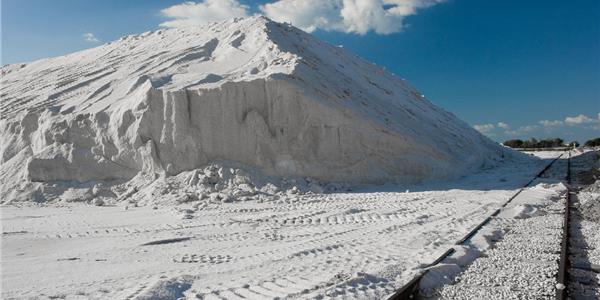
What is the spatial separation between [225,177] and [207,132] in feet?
5.76

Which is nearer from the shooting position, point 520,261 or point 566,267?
point 566,267

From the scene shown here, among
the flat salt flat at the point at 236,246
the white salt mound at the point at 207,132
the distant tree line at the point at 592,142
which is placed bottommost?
the flat salt flat at the point at 236,246

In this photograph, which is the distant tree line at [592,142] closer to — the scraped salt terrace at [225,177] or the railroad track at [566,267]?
the scraped salt terrace at [225,177]

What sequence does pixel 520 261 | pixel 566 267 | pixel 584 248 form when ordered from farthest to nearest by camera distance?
pixel 584 248 → pixel 520 261 → pixel 566 267

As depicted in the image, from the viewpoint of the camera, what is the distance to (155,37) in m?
23.4

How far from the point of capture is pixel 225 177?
1288 centimetres

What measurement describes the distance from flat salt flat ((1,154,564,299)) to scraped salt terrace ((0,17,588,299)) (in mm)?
37

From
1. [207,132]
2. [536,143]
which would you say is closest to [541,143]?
[536,143]

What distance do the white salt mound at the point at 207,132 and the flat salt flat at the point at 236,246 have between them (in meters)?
2.18

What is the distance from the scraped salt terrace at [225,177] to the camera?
17.6ft

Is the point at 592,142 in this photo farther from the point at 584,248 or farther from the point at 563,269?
the point at 563,269

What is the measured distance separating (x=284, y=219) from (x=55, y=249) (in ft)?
13.4

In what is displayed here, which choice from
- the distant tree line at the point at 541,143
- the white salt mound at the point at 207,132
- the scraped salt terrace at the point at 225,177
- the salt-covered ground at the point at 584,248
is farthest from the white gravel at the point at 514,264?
the distant tree line at the point at 541,143

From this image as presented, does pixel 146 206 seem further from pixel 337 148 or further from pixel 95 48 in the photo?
pixel 95 48
